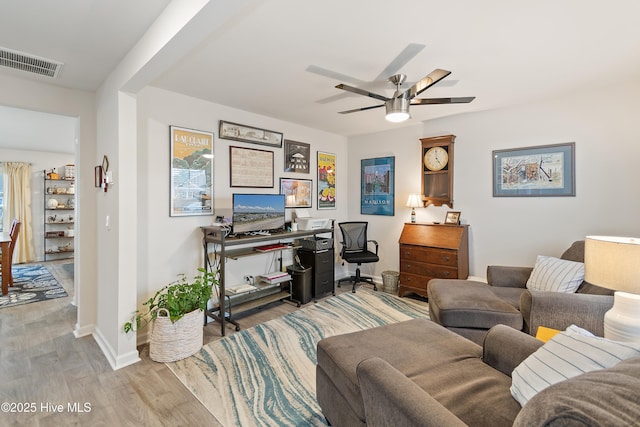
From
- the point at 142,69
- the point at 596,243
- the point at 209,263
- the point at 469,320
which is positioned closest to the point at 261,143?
the point at 209,263

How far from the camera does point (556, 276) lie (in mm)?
2549

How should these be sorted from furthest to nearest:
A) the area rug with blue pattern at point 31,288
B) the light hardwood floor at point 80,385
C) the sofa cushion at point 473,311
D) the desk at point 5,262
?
the desk at point 5,262 → the area rug with blue pattern at point 31,288 → the sofa cushion at point 473,311 → the light hardwood floor at point 80,385

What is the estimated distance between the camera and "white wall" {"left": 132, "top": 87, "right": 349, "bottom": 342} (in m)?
2.82

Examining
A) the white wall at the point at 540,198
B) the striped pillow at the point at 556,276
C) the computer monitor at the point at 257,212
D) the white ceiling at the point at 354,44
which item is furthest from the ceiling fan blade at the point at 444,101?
the computer monitor at the point at 257,212

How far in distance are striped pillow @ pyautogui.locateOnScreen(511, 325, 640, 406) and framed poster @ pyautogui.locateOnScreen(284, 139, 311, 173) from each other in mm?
3489

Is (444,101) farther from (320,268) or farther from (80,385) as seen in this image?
(80,385)

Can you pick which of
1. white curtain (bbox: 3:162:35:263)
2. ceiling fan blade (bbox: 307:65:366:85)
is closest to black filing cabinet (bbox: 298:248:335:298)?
ceiling fan blade (bbox: 307:65:366:85)

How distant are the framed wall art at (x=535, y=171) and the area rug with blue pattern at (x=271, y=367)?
1843 millimetres

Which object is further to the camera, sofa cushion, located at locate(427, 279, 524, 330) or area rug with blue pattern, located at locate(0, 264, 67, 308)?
area rug with blue pattern, located at locate(0, 264, 67, 308)

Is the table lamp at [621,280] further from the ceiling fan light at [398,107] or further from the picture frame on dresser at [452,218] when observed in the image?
the picture frame on dresser at [452,218]

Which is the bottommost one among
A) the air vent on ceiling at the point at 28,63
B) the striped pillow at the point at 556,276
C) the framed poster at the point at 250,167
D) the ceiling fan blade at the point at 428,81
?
the striped pillow at the point at 556,276

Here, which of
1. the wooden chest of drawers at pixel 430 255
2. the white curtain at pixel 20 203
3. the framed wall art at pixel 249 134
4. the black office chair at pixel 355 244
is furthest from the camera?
the white curtain at pixel 20 203

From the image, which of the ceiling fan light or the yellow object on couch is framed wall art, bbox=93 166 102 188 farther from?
the yellow object on couch

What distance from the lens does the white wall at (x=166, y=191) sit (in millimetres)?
2818
